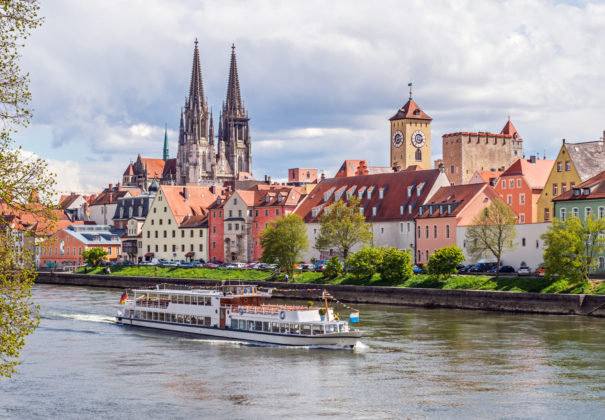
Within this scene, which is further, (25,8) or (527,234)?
(527,234)

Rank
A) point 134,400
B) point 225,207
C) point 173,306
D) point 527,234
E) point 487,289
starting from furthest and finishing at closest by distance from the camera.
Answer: point 225,207 → point 527,234 → point 487,289 → point 173,306 → point 134,400

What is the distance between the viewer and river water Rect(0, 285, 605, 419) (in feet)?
117

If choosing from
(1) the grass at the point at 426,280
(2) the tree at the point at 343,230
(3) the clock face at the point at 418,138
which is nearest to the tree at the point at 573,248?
(1) the grass at the point at 426,280

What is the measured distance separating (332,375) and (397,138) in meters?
121

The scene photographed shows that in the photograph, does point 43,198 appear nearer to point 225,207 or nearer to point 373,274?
point 373,274

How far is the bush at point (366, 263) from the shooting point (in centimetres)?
8600

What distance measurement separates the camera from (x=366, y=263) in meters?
86.4

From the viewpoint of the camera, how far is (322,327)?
54.8m

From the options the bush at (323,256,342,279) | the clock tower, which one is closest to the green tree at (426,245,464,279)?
the bush at (323,256,342,279)

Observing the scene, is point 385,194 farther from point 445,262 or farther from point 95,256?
point 95,256

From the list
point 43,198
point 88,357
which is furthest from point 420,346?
point 43,198

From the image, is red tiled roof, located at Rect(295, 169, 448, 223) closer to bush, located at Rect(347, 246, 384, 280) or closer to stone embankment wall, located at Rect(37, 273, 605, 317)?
bush, located at Rect(347, 246, 384, 280)

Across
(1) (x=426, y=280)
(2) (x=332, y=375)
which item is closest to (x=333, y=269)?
(1) (x=426, y=280)

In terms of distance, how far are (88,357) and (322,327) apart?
13.8m
